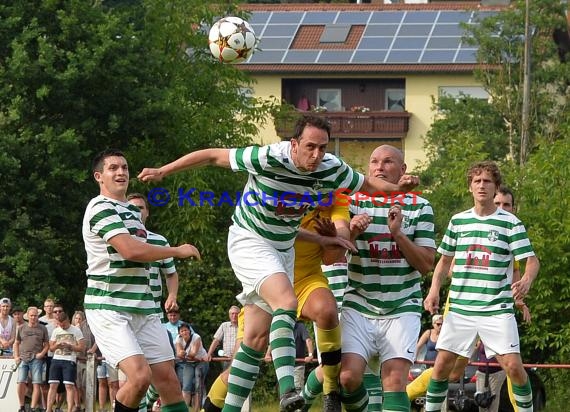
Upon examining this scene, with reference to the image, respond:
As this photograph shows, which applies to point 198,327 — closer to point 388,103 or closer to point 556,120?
point 556,120

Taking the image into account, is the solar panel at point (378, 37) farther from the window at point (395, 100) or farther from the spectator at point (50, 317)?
the spectator at point (50, 317)

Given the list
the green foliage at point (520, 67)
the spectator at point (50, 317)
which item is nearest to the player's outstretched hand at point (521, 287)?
the spectator at point (50, 317)

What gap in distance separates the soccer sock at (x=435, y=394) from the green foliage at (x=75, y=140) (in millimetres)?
15386

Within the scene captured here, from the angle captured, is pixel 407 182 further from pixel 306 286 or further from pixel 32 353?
pixel 32 353

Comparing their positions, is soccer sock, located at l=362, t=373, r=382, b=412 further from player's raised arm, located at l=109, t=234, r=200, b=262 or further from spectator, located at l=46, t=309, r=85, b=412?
spectator, located at l=46, t=309, r=85, b=412

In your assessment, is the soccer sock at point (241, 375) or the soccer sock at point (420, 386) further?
the soccer sock at point (420, 386)

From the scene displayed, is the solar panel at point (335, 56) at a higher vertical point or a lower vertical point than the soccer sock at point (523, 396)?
higher

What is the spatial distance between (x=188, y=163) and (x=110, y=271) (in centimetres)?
148

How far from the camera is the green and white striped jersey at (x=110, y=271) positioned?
10.4 m

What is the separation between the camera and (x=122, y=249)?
10117mm

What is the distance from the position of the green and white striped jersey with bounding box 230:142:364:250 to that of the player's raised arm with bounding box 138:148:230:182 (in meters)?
0.08

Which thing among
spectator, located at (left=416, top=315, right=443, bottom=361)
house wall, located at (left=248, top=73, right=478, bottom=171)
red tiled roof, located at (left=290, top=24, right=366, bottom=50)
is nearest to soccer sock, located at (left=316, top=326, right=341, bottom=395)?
spectator, located at (left=416, top=315, right=443, bottom=361)

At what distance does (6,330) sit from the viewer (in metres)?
21.1

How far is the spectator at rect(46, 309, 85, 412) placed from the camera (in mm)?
19484
